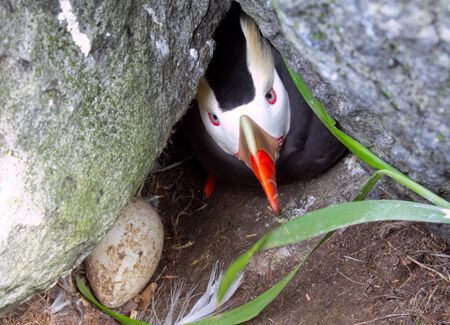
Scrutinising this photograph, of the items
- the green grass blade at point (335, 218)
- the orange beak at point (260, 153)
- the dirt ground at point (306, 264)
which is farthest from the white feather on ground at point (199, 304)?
the green grass blade at point (335, 218)

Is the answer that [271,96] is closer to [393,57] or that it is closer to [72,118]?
[72,118]

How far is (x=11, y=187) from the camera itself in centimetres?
98

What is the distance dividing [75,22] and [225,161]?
108 cm

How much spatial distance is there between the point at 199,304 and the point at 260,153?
578mm

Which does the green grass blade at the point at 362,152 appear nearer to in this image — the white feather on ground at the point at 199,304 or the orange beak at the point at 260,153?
the orange beak at the point at 260,153

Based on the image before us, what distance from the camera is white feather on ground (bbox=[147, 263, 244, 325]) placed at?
149 cm

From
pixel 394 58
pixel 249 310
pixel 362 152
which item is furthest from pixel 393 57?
pixel 249 310

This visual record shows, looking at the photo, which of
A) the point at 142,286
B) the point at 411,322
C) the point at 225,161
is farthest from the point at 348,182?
the point at 142,286

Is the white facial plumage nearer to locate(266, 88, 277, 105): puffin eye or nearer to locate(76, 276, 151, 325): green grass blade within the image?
locate(266, 88, 277, 105): puffin eye

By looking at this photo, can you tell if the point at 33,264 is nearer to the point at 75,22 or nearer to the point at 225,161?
the point at 75,22

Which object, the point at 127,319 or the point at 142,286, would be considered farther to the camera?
the point at 142,286

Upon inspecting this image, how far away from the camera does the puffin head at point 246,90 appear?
166 centimetres

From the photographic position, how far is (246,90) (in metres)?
1.69

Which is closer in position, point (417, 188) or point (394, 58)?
point (394, 58)
